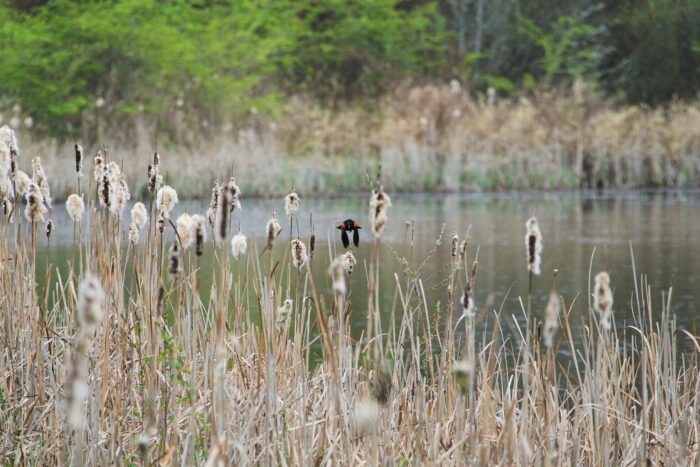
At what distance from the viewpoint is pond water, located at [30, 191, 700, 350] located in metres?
11.1

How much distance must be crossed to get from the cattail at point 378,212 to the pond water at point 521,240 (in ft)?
18.6

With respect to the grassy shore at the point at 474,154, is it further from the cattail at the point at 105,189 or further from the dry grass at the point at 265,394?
the cattail at the point at 105,189

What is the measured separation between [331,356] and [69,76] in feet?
75.7

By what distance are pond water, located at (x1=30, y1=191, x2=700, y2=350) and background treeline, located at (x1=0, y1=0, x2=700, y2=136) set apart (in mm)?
6088

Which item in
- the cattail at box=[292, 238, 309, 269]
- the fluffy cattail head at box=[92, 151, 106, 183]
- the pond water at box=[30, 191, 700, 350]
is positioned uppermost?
the fluffy cattail head at box=[92, 151, 106, 183]

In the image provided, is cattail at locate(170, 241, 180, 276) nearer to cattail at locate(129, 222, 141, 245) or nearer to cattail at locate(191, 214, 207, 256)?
cattail at locate(191, 214, 207, 256)

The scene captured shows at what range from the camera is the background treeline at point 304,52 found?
84.5 feet

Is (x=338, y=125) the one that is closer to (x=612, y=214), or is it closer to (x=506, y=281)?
(x=612, y=214)

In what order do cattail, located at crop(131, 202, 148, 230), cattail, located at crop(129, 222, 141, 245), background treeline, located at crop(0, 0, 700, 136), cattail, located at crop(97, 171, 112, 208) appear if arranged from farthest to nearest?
background treeline, located at crop(0, 0, 700, 136) < cattail, located at crop(129, 222, 141, 245) < cattail, located at crop(131, 202, 148, 230) < cattail, located at crop(97, 171, 112, 208)

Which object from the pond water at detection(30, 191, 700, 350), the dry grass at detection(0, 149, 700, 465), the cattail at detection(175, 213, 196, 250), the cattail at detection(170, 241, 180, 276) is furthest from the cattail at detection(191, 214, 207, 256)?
the pond water at detection(30, 191, 700, 350)

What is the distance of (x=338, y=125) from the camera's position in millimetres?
23859

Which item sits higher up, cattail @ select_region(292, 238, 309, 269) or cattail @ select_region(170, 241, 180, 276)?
cattail @ select_region(170, 241, 180, 276)

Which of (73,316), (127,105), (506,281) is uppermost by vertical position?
(127,105)

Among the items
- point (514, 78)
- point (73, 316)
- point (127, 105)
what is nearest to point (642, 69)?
point (514, 78)
